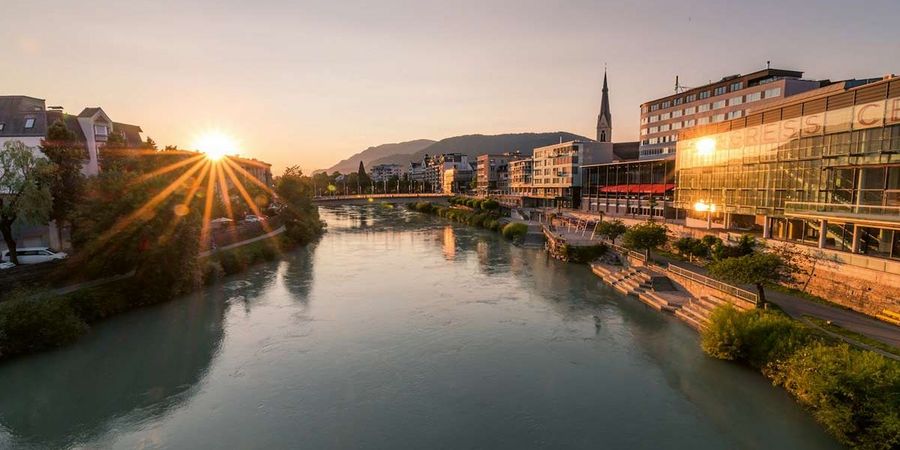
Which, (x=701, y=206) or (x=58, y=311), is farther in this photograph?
(x=701, y=206)

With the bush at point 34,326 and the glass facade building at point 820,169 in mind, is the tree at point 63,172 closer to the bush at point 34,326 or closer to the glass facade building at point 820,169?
the bush at point 34,326

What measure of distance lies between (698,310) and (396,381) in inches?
830

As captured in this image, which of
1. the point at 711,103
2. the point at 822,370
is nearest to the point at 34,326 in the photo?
the point at 822,370

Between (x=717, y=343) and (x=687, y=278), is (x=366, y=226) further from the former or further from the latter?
(x=717, y=343)

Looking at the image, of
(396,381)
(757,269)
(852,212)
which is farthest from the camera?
(852,212)

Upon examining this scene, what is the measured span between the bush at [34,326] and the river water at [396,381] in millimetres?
879

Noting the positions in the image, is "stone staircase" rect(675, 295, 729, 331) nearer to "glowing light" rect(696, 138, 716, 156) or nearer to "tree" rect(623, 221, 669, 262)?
"tree" rect(623, 221, 669, 262)

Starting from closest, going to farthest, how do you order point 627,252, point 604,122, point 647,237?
point 647,237 → point 627,252 → point 604,122

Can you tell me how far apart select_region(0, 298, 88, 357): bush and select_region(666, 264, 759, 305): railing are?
41.9m

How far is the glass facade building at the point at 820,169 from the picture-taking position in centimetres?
2697

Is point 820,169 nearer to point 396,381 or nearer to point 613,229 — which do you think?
point 613,229

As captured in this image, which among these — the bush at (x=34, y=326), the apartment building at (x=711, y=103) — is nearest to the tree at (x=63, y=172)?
the bush at (x=34, y=326)

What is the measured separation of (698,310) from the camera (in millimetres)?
29938

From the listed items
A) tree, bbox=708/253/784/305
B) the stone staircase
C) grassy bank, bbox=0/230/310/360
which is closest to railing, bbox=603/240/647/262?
the stone staircase
